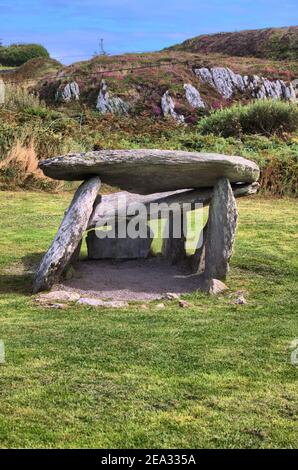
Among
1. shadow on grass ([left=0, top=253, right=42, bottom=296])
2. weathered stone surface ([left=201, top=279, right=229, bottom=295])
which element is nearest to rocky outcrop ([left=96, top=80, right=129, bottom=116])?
shadow on grass ([left=0, top=253, right=42, bottom=296])

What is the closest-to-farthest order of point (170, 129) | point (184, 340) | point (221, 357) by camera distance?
point (221, 357), point (184, 340), point (170, 129)

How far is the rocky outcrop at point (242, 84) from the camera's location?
32938 millimetres

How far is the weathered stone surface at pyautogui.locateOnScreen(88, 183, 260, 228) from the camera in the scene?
7648mm

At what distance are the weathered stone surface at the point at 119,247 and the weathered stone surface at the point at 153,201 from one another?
1.58 ft

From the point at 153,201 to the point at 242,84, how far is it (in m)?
27.9

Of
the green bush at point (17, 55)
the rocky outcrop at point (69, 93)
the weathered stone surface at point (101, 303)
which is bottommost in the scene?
the weathered stone surface at point (101, 303)

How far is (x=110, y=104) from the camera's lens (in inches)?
1185

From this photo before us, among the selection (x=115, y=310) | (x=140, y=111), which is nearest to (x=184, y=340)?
(x=115, y=310)

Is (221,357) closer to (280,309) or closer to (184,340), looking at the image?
(184,340)

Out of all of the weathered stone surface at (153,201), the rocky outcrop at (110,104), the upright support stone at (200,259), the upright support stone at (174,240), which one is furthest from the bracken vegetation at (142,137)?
the upright support stone at (200,259)

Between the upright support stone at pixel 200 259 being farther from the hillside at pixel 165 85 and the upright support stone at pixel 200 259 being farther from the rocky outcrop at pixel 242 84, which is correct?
the rocky outcrop at pixel 242 84
